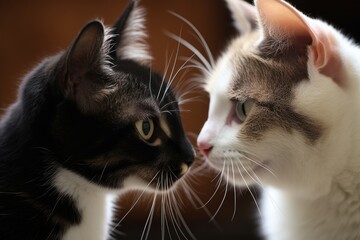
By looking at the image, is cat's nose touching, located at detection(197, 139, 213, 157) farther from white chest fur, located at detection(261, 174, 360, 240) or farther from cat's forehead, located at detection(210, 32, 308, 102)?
white chest fur, located at detection(261, 174, 360, 240)

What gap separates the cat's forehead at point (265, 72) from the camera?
3.57 ft

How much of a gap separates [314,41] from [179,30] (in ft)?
3.68

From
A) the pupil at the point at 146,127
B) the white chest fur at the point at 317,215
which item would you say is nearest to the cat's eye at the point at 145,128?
the pupil at the point at 146,127

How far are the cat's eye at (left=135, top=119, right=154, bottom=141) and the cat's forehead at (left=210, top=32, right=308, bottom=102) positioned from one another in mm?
206

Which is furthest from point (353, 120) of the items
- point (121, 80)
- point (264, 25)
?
point (121, 80)

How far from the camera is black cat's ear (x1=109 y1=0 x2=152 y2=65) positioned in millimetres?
1196

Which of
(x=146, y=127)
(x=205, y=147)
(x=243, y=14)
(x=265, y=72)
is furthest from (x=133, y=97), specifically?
(x=243, y=14)

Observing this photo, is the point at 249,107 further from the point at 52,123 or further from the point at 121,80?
the point at 52,123

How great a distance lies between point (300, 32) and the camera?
1.05 m

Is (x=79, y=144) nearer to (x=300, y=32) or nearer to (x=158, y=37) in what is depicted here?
(x=300, y=32)

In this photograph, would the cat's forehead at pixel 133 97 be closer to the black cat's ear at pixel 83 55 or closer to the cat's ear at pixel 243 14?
the black cat's ear at pixel 83 55

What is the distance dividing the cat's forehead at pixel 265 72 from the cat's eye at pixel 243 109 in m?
0.01

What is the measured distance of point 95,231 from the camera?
3.78 ft

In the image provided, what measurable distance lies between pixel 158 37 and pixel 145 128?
1074 mm
